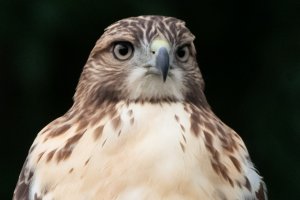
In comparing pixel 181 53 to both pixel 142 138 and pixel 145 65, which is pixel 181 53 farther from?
pixel 142 138

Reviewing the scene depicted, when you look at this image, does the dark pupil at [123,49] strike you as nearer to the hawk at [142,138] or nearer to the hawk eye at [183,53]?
the hawk at [142,138]

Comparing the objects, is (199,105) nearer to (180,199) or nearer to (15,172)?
(180,199)

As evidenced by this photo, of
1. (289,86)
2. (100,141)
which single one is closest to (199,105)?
(100,141)

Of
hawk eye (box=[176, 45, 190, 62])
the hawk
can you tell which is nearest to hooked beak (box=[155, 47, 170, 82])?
the hawk

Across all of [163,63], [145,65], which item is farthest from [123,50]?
[163,63]

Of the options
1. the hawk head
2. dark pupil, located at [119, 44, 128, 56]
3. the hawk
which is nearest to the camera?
the hawk

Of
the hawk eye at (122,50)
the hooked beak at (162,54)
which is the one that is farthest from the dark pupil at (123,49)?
the hooked beak at (162,54)

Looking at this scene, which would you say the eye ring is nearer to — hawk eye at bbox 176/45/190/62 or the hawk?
the hawk
